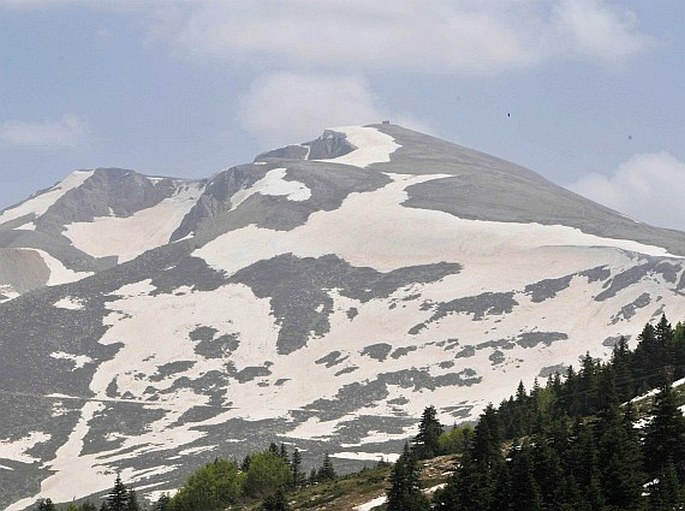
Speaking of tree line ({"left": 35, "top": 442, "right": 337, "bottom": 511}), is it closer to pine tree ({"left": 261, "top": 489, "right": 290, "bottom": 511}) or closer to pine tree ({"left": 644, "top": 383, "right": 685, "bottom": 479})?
pine tree ({"left": 261, "top": 489, "right": 290, "bottom": 511})

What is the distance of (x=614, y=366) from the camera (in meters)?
103

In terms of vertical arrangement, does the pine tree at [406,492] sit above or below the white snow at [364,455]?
below

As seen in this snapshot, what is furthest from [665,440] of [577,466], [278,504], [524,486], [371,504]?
[278,504]

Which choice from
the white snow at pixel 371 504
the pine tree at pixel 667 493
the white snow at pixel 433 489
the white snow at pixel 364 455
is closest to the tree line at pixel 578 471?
the pine tree at pixel 667 493

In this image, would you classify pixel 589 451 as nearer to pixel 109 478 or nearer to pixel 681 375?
pixel 681 375

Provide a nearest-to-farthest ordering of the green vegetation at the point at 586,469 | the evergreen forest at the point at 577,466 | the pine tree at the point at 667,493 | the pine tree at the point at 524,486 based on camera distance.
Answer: the pine tree at the point at 667,493, the green vegetation at the point at 586,469, the evergreen forest at the point at 577,466, the pine tree at the point at 524,486

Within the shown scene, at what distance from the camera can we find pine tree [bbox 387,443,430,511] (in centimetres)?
7131

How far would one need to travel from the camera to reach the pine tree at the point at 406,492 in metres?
71.3

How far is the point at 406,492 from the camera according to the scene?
72.8 metres

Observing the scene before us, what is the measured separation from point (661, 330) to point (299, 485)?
38.9 metres

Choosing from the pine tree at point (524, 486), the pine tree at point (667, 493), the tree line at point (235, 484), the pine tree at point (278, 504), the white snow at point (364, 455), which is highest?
the white snow at point (364, 455)

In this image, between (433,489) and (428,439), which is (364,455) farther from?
(433,489)

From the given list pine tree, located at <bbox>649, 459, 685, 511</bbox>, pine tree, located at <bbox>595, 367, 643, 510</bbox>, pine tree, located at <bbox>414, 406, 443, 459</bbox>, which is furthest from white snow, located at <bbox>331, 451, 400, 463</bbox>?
pine tree, located at <bbox>649, 459, 685, 511</bbox>

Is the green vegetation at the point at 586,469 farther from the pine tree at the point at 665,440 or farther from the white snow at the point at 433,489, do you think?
the white snow at the point at 433,489
